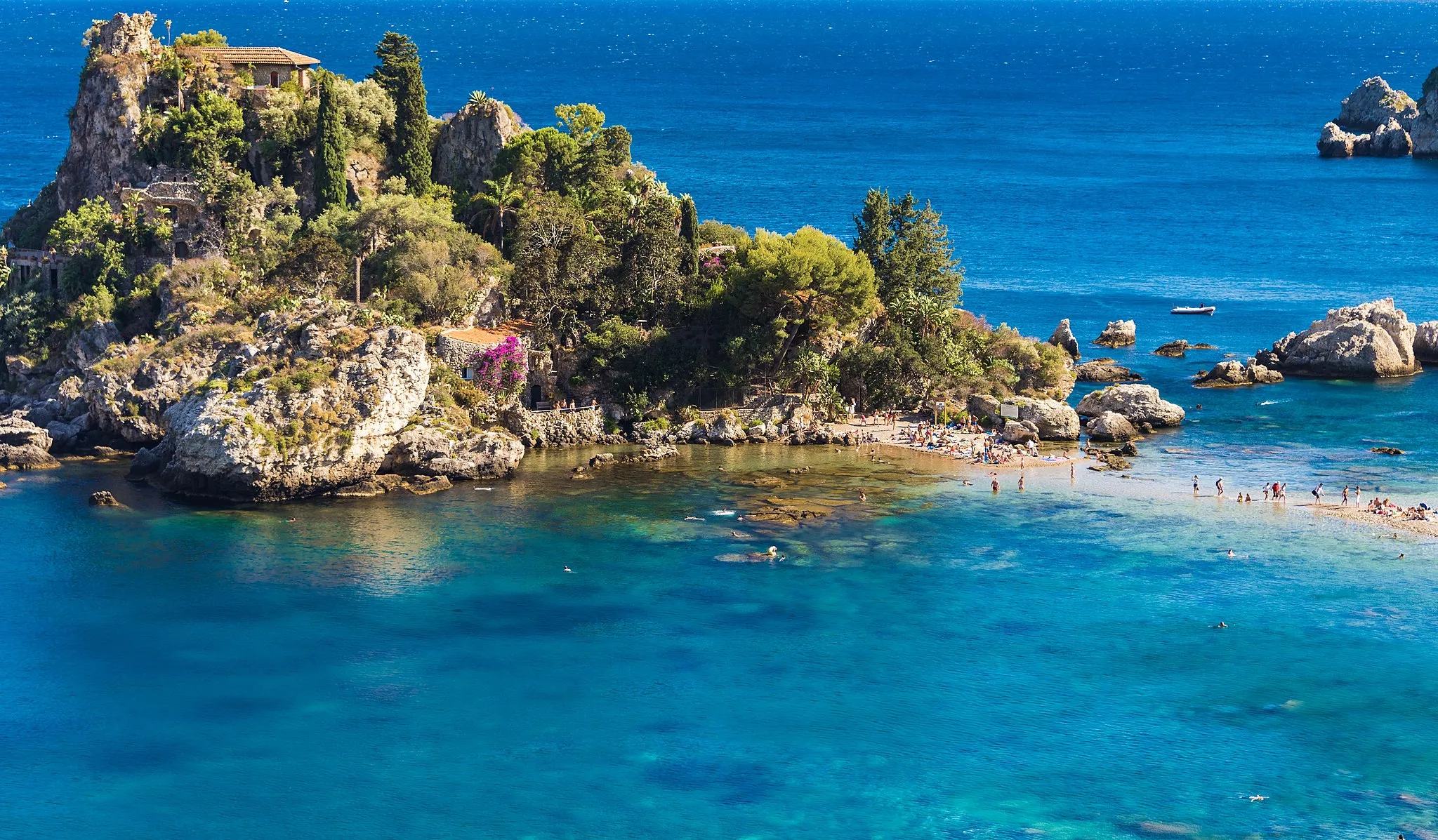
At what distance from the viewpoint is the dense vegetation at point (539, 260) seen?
95.4 meters

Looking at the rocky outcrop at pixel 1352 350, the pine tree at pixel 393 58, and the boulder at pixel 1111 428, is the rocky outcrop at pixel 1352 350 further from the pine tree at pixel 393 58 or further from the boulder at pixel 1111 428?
the pine tree at pixel 393 58

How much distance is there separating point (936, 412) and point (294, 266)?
38.6 metres

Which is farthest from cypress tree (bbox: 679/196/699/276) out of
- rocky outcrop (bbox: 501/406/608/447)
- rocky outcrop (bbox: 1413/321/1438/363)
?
rocky outcrop (bbox: 1413/321/1438/363)

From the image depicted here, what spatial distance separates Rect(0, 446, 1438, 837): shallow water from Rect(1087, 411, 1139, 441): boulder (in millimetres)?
Answer: 8421

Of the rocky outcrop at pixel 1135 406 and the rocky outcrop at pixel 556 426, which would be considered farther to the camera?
the rocky outcrop at pixel 1135 406

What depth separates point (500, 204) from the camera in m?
101

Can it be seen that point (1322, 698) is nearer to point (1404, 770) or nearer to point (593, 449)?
Result: point (1404, 770)

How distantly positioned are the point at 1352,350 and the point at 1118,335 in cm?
1598

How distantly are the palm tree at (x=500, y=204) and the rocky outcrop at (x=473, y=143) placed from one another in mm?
2770

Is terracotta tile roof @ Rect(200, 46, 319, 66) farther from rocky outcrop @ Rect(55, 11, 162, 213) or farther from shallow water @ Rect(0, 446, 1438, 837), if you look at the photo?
shallow water @ Rect(0, 446, 1438, 837)

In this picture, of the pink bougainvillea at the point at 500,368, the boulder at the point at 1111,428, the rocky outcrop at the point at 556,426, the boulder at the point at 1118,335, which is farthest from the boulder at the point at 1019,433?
the pink bougainvillea at the point at 500,368

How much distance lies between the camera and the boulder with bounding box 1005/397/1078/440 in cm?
9631

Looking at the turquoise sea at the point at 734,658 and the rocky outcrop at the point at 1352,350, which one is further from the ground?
the rocky outcrop at the point at 1352,350

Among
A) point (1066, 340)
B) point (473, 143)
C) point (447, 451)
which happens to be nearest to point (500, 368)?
point (447, 451)
